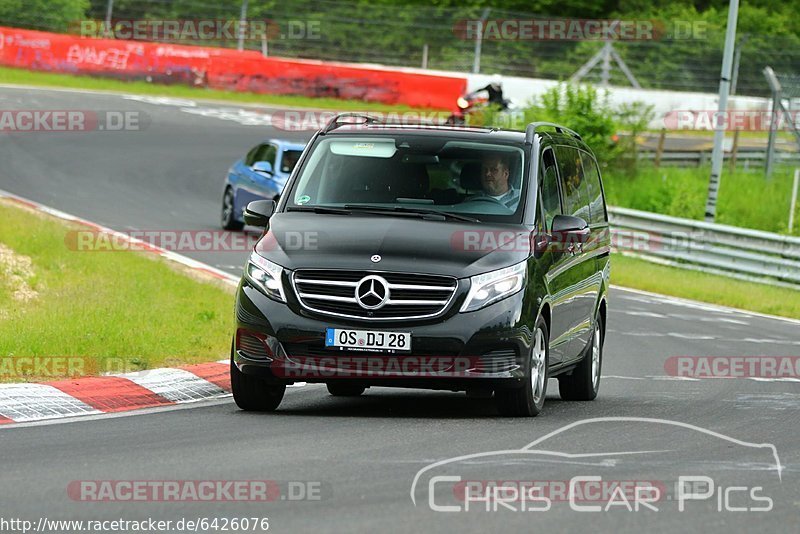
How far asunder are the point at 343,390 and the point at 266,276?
175 cm

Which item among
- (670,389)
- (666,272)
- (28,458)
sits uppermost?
(28,458)

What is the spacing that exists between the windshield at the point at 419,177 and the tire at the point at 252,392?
1.35m

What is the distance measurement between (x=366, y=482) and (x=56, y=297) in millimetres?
8964

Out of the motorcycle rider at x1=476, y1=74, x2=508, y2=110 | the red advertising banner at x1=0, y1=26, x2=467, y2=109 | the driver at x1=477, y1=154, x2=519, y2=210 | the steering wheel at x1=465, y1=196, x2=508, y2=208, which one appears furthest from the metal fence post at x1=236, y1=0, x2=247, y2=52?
the steering wheel at x1=465, y1=196, x2=508, y2=208

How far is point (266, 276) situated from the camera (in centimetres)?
1027

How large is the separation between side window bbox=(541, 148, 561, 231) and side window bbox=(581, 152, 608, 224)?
1.22 m

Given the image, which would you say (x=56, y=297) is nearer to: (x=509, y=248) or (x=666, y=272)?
(x=509, y=248)

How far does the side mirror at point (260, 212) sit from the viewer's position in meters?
11.2

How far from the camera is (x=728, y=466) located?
8586 millimetres

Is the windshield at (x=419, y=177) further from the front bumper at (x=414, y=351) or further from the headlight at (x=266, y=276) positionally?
the front bumper at (x=414, y=351)

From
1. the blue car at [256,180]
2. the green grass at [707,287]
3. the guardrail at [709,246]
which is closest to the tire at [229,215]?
the blue car at [256,180]

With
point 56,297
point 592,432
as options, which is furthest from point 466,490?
point 56,297

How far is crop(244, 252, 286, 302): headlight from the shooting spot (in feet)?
33.4

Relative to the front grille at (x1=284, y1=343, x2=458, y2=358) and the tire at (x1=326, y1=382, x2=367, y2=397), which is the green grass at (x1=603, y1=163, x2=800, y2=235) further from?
the front grille at (x1=284, y1=343, x2=458, y2=358)
